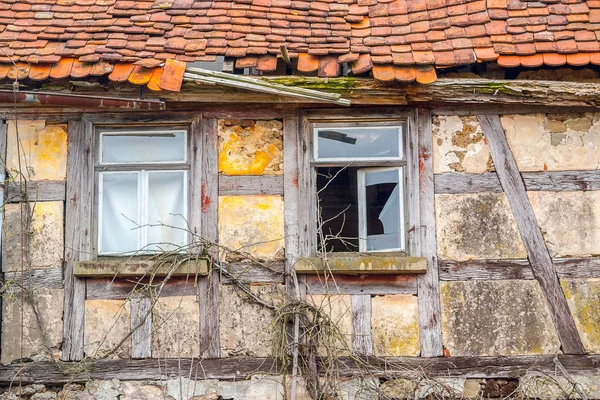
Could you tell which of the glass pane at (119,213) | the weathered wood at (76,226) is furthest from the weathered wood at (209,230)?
the weathered wood at (76,226)

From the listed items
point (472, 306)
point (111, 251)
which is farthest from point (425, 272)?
point (111, 251)

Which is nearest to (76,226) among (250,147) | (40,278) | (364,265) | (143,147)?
(40,278)

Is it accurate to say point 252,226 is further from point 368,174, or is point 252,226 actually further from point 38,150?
point 38,150

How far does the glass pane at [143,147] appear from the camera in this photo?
285 inches

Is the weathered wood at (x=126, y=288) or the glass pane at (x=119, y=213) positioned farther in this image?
the glass pane at (x=119, y=213)

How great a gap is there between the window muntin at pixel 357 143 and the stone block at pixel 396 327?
1319 mm

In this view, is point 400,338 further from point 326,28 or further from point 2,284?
point 2,284

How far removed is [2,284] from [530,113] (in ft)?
16.1

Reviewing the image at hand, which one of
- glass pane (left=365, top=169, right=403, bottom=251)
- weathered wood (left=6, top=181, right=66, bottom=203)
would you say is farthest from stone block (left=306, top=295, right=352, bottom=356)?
weathered wood (left=6, top=181, right=66, bottom=203)

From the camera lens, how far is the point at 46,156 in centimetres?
713

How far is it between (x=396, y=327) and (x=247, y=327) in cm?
129

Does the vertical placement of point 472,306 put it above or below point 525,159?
below

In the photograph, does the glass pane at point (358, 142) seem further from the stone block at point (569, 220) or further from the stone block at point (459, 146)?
the stone block at point (569, 220)

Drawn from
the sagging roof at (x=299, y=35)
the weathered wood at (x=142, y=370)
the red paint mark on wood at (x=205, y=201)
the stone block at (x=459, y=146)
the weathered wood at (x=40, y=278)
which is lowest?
the weathered wood at (x=142, y=370)
